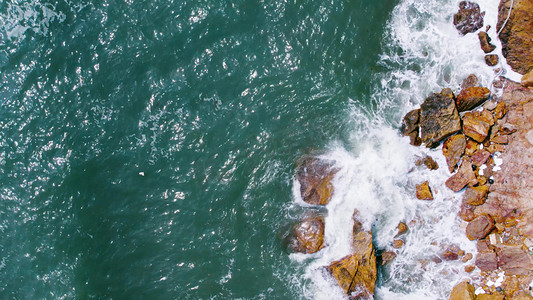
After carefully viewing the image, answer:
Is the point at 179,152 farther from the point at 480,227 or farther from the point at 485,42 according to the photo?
the point at 485,42

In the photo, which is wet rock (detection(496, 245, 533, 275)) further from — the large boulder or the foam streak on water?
the large boulder

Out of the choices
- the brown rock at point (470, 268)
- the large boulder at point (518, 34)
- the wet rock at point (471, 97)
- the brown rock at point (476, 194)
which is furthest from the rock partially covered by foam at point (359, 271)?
the large boulder at point (518, 34)

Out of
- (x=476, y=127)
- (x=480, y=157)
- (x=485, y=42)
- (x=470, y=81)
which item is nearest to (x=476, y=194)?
(x=480, y=157)

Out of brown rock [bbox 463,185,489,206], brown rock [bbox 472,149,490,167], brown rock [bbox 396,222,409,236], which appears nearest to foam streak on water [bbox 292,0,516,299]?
brown rock [bbox 396,222,409,236]

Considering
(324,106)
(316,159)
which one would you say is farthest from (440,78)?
(316,159)

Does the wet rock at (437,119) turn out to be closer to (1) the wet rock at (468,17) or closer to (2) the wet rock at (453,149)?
(2) the wet rock at (453,149)
